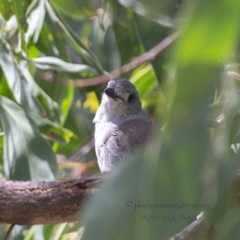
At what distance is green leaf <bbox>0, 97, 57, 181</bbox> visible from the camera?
2.46m

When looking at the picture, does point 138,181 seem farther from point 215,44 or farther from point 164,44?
point 164,44

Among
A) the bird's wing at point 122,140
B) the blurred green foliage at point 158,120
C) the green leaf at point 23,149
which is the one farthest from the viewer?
the bird's wing at point 122,140

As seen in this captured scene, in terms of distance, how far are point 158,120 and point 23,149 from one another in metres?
0.89

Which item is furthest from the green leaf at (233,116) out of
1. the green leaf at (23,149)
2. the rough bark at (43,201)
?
the green leaf at (23,149)

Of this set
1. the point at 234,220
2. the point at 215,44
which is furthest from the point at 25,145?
the point at 215,44

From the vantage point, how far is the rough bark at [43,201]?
1.81m

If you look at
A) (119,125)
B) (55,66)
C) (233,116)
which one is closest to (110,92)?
(119,125)

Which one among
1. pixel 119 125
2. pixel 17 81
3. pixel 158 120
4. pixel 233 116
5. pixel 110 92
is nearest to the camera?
pixel 233 116

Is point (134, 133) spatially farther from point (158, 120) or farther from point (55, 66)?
point (158, 120)

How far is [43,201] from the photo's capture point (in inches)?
72.7

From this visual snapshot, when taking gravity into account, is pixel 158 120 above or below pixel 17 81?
below

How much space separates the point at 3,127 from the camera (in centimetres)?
256

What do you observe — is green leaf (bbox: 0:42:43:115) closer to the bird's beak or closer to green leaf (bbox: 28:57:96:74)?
green leaf (bbox: 28:57:96:74)

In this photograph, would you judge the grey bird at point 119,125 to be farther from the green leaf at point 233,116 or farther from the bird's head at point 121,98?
the green leaf at point 233,116
